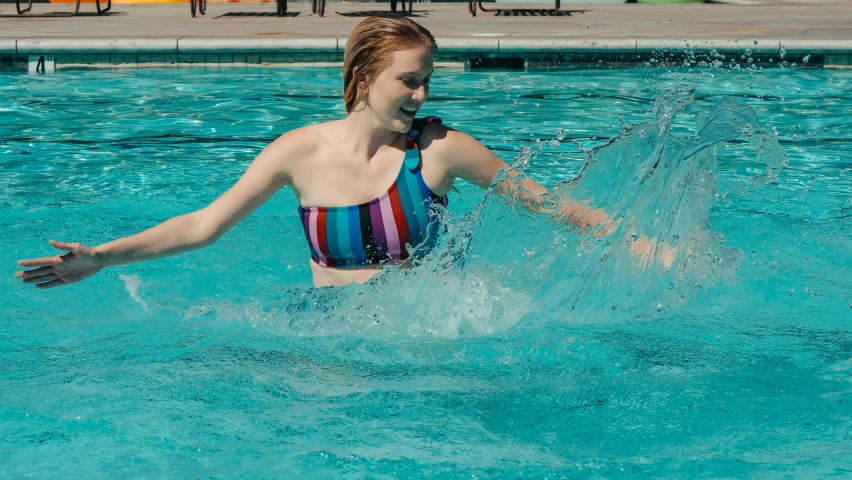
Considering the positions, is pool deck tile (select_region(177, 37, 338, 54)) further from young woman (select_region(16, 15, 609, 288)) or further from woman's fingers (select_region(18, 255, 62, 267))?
woman's fingers (select_region(18, 255, 62, 267))

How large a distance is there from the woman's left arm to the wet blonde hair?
1.14ft

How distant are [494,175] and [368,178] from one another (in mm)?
473

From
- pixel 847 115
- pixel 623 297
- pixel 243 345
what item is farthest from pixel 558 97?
pixel 243 345

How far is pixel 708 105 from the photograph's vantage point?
28.9ft

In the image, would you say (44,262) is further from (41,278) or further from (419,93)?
(419,93)

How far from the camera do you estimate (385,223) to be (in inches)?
140

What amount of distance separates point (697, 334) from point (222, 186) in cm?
390

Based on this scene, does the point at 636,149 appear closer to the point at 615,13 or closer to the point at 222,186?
the point at 222,186

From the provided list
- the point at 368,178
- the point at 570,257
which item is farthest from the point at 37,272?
A: the point at 570,257

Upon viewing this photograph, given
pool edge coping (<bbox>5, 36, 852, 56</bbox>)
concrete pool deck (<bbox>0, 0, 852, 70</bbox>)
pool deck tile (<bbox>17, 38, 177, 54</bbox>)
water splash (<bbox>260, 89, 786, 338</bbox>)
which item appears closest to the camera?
water splash (<bbox>260, 89, 786, 338</bbox>)

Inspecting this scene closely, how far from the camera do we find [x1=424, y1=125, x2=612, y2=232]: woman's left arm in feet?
11.5

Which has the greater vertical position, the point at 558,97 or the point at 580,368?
the point at 558,97

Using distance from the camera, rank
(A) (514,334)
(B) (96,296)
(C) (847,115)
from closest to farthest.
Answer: (A) (514,334) < (B) (96,296) < (C) (847,115)

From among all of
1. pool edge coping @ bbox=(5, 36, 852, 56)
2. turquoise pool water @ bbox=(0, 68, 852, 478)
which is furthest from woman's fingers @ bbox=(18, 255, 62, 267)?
pool edge coping @ bbox=(5, 36, 852, 56)
